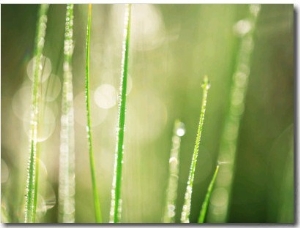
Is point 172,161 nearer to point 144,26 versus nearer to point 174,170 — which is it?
point 174,170

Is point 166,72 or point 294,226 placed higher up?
point 166,72

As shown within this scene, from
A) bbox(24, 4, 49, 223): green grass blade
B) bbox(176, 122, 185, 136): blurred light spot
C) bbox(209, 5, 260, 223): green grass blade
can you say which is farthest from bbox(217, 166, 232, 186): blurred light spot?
bbox(24, 4, 49, 223): green grass blade

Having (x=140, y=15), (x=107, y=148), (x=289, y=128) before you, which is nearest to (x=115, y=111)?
(x=107, y=148)

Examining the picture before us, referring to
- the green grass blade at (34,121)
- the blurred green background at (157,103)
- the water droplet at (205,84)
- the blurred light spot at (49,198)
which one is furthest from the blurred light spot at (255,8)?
the blurred light spot at (49,198)

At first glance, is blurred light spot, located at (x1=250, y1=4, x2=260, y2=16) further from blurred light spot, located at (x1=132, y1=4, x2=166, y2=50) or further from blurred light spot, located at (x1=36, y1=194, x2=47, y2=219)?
blurred light spot, located at (x1=36, y1=194, x2=47, y2=219)

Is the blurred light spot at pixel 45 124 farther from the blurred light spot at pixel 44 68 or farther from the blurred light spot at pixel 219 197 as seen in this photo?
the blurred light spot at pixel 219 197

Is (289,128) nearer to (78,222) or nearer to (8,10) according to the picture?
(78,222)

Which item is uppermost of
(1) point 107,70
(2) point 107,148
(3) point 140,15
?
(3) point 140,15

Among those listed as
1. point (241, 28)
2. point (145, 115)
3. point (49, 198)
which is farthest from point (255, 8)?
point (49, 198)
